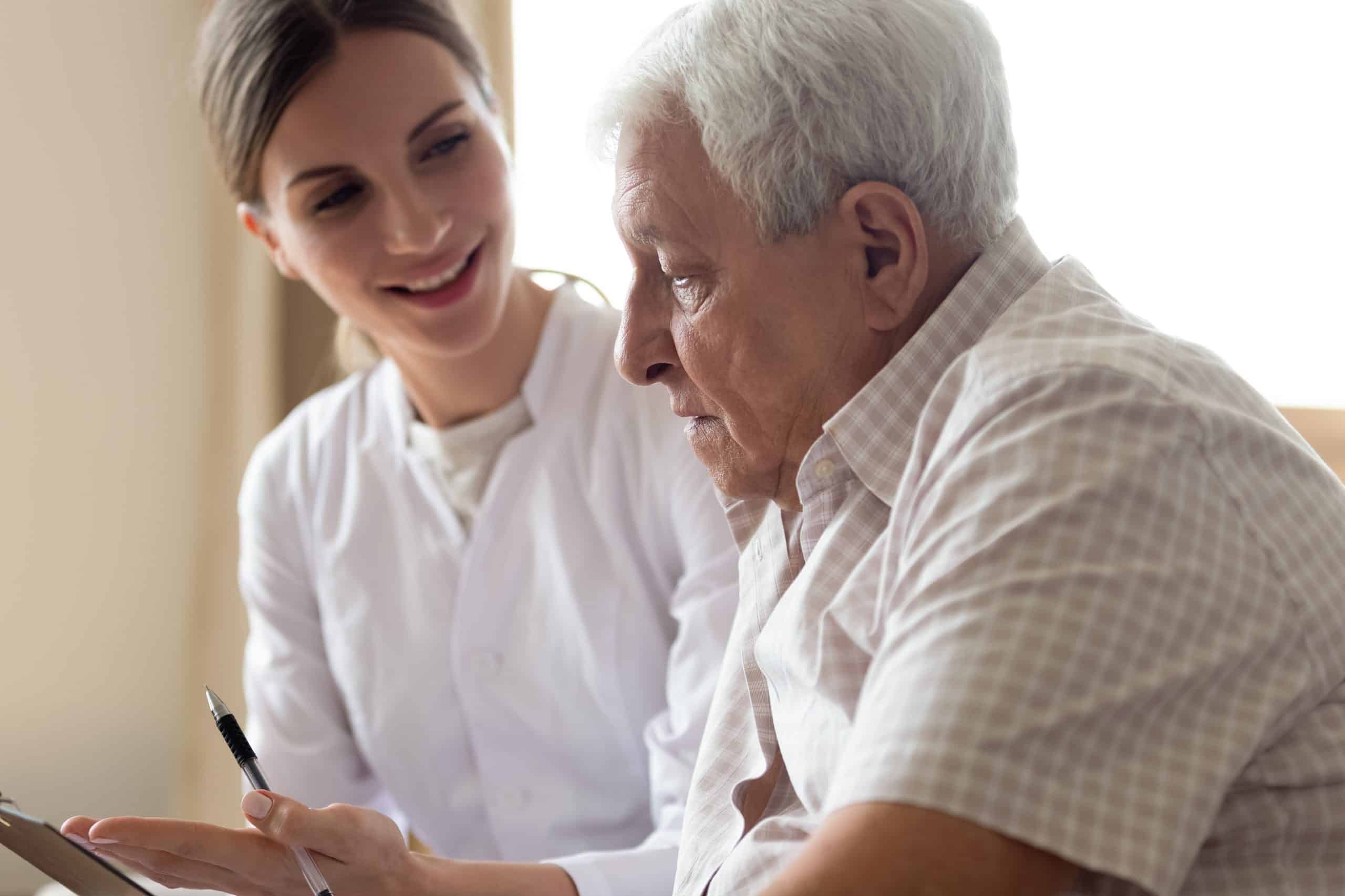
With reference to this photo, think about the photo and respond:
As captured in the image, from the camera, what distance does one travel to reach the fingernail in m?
1.01

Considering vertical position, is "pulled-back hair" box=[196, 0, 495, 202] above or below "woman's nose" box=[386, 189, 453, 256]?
above

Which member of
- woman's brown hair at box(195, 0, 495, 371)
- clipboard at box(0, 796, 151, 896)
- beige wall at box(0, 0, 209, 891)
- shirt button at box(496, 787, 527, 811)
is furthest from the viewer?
beige wall at box(0, 0, 209, 891)

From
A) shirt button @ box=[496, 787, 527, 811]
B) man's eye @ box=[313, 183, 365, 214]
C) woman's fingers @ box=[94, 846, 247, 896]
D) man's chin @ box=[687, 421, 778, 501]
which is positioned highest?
man's eye @ box=[313, 183, 365, 214]

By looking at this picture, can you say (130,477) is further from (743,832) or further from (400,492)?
(743,832)

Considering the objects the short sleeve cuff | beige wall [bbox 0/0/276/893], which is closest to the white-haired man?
the short sleeve cuff

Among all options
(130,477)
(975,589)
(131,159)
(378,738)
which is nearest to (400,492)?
(378,738)

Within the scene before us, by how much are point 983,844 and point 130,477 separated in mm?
2113

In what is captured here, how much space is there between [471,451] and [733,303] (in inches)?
36.2

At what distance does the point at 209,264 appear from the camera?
2.54m

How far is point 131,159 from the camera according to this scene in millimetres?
2406

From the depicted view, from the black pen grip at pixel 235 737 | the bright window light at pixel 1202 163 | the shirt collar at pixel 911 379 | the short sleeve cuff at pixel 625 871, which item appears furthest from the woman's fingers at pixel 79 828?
the bright window light at pixel 1202 163

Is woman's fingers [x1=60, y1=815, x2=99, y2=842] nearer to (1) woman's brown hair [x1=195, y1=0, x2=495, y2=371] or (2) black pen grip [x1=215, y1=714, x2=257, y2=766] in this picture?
(2) black pen grip [x1=215, y1=714, x2=257, y2=766]

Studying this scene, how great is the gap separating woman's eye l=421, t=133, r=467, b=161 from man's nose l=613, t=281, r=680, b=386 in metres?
0.70

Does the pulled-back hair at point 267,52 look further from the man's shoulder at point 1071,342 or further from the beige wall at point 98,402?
the man's shoulder at point 1071,342
